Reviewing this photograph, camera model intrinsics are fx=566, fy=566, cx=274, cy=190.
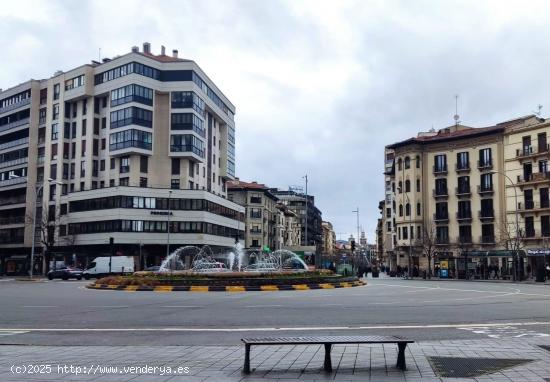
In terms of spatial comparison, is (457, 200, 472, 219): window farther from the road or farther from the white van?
the road

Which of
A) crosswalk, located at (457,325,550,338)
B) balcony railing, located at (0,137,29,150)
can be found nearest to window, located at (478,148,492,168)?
crosswalk, located at (457,325,550,338)

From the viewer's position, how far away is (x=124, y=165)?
254 feet

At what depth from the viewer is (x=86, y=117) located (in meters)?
81.6

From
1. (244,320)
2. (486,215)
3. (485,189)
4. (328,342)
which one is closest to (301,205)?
(485,189)

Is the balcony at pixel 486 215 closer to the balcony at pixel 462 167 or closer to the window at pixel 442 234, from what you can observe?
the window at pixel 442 234

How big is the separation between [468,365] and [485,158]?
6589 centimetres

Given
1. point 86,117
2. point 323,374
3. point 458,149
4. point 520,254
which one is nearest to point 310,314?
point 323,374

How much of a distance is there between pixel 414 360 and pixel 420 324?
6211mm

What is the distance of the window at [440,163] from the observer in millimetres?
73750

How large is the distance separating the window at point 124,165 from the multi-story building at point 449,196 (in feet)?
119

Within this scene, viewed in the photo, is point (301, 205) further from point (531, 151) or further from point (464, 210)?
point (531, 151)

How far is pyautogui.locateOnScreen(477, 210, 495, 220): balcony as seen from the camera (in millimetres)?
68125

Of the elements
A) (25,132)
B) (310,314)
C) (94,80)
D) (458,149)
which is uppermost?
(94,80)

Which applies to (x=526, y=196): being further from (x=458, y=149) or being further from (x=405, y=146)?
(x=405, y=146)
